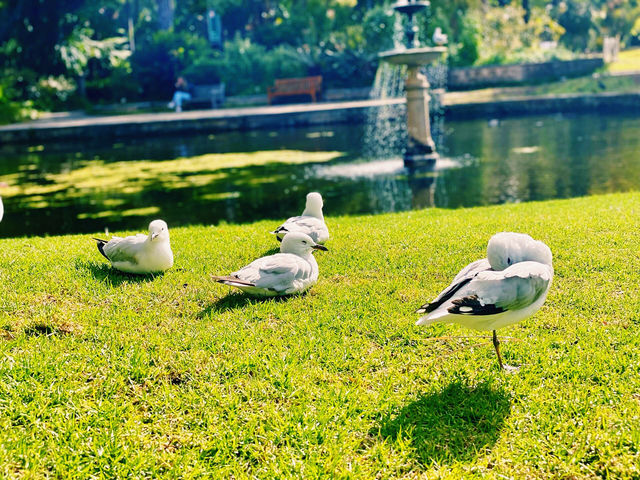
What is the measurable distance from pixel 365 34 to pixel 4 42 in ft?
51.1

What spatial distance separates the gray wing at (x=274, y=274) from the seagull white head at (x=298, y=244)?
234 mm

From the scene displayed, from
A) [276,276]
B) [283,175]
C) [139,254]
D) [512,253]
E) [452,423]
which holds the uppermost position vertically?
[512,253]

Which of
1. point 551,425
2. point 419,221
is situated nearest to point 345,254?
point 419,221

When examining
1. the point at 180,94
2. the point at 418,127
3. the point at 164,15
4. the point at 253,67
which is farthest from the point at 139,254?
the point at 164,15

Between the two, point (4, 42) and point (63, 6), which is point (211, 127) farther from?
point (4, 42)

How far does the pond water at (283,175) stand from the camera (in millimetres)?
10641

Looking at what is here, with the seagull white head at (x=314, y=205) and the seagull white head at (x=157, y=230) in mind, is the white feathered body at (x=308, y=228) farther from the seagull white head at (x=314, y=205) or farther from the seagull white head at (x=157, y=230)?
the seagull white head at (x=157, y=230)

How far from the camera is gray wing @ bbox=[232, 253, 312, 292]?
456cm

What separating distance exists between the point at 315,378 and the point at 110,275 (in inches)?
98.4

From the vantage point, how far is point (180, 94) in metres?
26.2

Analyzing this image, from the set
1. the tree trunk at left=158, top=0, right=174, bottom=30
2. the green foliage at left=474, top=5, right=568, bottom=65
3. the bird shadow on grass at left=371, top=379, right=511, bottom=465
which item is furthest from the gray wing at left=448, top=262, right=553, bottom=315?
the tree trunk at left=158, top=0, right=174, bottom=30

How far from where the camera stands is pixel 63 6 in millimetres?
24688

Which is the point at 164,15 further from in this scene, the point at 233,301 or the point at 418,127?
the point at 233,301

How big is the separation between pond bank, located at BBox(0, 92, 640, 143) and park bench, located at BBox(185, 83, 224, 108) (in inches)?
160
